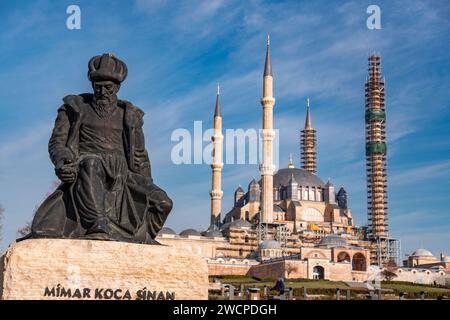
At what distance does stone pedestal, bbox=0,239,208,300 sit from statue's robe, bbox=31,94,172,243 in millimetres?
371

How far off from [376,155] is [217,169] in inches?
607

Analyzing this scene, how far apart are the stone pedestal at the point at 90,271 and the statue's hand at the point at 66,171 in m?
0.87

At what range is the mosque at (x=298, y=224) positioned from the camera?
53.2 metres

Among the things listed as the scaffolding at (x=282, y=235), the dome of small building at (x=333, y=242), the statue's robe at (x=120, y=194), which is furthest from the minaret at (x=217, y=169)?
the statue's robe at (x=120, y=194)

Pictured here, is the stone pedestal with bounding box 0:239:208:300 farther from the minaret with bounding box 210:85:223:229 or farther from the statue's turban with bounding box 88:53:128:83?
the minaret with bounding box 210:85:223:229

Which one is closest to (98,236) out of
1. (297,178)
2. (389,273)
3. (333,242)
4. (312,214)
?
(389,273)

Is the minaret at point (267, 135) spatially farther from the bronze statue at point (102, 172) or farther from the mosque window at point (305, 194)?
the bronze statue at point (102, 172)

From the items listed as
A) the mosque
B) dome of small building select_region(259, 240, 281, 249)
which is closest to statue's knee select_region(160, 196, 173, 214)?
the mosque

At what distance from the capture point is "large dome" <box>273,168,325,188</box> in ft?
238

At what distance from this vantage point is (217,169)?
214 ft

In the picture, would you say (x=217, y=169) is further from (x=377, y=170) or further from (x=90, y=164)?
(x=90, y=164)
